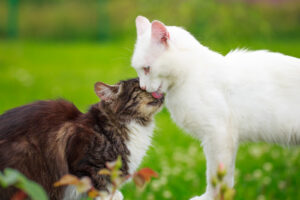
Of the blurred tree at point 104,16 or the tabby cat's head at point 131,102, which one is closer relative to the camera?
the tabby cat's head at point 131,102

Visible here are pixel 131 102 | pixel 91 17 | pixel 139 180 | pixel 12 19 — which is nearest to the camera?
pixel 139 180

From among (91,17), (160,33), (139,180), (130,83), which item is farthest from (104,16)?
(139,180)

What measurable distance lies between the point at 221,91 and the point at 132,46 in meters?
5.16

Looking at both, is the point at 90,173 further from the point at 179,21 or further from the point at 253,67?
the point at 179,21

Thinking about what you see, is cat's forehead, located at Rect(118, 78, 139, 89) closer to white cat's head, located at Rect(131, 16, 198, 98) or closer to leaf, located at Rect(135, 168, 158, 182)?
white cat's head, located at Rect(131, 16, 198, 98)

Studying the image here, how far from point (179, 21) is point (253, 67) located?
4697 mm

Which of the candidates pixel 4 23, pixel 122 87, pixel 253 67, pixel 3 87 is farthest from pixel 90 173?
pixel 4 23

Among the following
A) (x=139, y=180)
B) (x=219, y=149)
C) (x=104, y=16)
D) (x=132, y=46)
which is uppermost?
(x=104, y=16)

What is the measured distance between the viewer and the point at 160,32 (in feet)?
9.86

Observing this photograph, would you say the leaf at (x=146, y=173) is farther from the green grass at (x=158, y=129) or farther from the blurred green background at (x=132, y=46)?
the blurred green background at (x=132, y=46)

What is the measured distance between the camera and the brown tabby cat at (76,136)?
2822 mm

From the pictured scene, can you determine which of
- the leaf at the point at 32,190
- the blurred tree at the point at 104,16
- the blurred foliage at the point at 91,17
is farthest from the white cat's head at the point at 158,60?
the blurred tree at the point at 104,16

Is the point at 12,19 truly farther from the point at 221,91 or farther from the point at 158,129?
the point at 221,91

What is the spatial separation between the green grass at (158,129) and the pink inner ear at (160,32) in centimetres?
67
